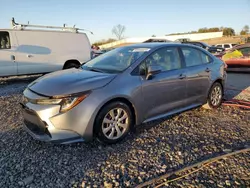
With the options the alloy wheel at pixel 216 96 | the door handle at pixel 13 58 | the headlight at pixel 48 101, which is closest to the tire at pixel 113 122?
the headlight at pixel 48 101

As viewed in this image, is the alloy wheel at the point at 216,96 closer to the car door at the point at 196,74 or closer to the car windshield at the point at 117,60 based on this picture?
the car door at the point at 196,74

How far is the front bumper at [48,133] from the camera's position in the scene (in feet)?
10.5

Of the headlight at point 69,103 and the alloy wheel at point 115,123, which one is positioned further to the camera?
the alloy wheel at point 115,123

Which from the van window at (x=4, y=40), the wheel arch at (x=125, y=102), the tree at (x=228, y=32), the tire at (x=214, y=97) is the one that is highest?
the tree at (x=228, y=32)

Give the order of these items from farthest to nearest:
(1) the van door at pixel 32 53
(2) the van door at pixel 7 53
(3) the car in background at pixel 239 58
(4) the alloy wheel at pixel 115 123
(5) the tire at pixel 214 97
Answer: (3) the car in background at pixel 239 58, (1) the van door at pixel 32 53, (2) the van door at pixel 7 53, (5) the tire at pixel 214 97, (4) the alloy wheel at pixel 115 123

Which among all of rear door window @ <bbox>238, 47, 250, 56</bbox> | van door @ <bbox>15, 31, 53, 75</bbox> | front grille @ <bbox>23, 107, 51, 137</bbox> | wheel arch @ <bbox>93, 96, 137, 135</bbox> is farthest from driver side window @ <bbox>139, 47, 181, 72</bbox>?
rear door window @ <bbox>238, 47, 250, 56</bbox>

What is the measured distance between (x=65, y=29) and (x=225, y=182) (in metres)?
9.05

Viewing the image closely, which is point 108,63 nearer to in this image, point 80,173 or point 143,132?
point 143,132

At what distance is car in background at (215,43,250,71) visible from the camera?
10.6m

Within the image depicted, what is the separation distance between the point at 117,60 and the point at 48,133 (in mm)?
1803

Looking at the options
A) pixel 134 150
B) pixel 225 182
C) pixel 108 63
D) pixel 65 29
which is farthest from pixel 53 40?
pixel 225 182

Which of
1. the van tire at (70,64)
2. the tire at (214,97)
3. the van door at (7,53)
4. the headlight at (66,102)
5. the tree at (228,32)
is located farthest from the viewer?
the tree at (228,32)

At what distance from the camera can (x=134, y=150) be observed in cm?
344

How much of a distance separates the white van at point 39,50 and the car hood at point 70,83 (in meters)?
5.47
